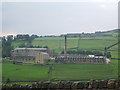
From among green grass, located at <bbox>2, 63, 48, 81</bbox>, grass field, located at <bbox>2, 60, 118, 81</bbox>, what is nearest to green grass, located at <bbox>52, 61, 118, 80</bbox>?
grass field, located at <bbox>2, 60, 118, 81</bbox>

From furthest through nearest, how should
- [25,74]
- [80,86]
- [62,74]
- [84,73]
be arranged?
[25,74], [84,73], [62,74], [80,86]

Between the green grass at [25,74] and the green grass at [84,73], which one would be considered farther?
the green grass at [25,74]

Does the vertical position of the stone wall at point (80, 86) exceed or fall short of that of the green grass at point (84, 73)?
it exceeds it

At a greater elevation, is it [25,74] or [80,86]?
[80,86]

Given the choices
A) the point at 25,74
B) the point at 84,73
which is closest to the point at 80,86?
the point at 84,73

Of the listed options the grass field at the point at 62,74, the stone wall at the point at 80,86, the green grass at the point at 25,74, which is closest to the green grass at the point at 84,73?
the grass field at the point at 62,74

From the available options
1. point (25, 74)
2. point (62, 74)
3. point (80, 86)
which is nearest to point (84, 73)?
point (62, 74)

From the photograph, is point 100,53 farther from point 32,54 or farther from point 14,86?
point 14,86

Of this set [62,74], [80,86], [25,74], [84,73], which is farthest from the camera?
[25,74]

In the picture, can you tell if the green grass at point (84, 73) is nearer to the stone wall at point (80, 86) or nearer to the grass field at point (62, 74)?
the grass field at point (62, 74)

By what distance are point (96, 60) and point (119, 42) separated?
44.4 ft

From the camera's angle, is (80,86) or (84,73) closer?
(80,86)

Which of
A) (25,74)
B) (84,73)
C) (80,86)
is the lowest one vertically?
(25,74)

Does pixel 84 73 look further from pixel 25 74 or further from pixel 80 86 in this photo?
pixel 80 86
